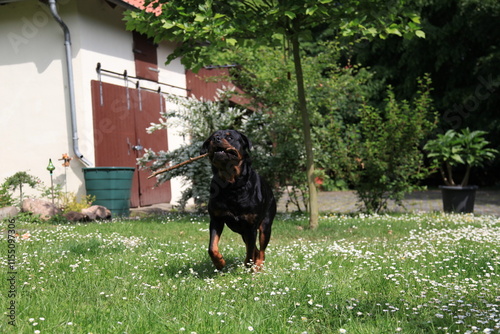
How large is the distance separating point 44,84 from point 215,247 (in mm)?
8390

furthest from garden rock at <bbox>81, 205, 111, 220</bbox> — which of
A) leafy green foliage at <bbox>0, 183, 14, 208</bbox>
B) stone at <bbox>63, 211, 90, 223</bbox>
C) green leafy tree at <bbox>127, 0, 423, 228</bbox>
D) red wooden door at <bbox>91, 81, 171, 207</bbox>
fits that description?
green leafy tree at <bbox>127, 0, 423, 228</bbox>

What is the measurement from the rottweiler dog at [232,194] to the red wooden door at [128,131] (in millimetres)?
6991

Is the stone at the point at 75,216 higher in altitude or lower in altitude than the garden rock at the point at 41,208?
lower

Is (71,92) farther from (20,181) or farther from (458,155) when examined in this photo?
(458,155)

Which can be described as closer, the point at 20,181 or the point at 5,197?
the point at 5,197

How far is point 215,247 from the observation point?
407 centimetres

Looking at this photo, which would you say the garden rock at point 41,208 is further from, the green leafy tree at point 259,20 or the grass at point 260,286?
the green leafy tree at point 259,20

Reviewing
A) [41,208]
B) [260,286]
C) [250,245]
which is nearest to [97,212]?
[41,208]

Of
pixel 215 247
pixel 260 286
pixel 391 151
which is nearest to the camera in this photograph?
pixel 260 286

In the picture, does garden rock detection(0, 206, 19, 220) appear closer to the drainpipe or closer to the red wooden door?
the drainpipe

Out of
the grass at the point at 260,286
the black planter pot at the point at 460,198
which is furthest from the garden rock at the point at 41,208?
the black planter pot at the point at 460,198

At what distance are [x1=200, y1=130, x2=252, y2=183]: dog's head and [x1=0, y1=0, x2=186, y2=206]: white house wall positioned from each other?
22.3ft

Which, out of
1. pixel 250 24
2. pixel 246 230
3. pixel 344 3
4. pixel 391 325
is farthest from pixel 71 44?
pixel 391 325

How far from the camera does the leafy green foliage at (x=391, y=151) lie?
962 centimetres
